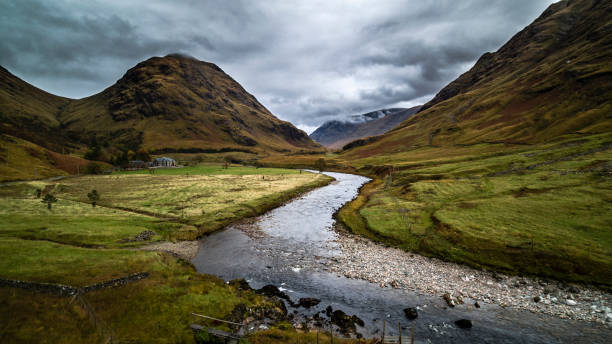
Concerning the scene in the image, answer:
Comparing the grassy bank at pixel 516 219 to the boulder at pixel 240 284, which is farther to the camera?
the grassy bank at pixel 516 219

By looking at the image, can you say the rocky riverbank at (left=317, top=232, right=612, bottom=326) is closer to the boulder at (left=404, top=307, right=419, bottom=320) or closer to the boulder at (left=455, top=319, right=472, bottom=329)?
the boulder at (left=455, top=319, right=472, bottom=329)

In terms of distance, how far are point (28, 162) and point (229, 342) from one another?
12898 centimetres

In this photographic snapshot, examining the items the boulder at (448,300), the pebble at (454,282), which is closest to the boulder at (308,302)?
the pebble at (454,282)

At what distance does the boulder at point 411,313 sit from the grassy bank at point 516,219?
1222cm

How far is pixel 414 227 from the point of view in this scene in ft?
124

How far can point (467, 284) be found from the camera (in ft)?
81.1

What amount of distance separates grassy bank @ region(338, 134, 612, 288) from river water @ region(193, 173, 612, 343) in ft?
26.5

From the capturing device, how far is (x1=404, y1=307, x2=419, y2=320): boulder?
20.4 metres

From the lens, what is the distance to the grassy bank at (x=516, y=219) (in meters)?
25.8

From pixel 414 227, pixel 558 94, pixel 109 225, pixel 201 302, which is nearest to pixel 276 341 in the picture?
pixel 201 302

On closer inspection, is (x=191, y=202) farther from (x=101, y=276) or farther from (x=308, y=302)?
(x=308, y=302)

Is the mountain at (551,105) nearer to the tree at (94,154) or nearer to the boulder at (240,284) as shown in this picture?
the boulder at (240,284)

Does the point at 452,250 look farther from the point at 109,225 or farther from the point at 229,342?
the point at 109,225

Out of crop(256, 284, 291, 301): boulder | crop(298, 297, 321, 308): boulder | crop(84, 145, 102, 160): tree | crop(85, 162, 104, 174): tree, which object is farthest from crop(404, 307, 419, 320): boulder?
crop(84, 145, 102, 160): tree
